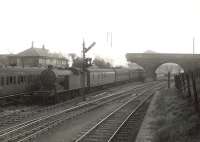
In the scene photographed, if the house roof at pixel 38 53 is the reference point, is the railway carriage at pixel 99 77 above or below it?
below

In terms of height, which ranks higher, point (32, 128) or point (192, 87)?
point (192, 87)

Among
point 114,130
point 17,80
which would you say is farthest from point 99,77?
point 114,130

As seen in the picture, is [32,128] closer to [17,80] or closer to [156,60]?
[17,80]

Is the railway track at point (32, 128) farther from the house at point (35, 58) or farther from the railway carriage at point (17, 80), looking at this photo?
the house at point (35, 58)

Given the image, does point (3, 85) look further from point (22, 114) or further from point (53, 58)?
point (53, 58)

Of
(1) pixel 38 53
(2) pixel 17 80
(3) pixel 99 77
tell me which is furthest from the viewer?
(1) pixel 38 53

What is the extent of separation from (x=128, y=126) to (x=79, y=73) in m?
14.0

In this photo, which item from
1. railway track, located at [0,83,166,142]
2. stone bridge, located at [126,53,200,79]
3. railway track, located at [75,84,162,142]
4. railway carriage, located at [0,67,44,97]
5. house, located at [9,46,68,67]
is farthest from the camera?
stone bridge, located at [126,53,200,79]

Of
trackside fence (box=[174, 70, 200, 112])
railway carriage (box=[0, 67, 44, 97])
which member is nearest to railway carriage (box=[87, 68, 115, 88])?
railway carriage (box=[0, 67, 44, 97])

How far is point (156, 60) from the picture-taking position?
70.9 m

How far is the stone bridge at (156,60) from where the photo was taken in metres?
67.9

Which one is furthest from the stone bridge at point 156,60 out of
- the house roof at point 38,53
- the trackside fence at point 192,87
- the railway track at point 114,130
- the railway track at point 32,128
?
the railway track at point 32,128

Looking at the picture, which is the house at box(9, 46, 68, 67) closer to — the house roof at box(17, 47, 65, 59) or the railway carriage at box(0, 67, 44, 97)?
the house roof at box(17, 47, 65, 59)

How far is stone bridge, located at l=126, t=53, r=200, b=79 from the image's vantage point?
6788 centimetres
